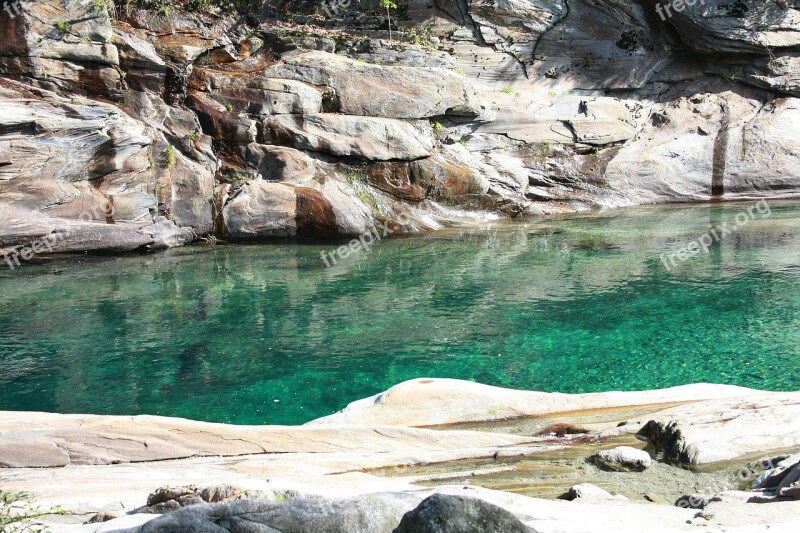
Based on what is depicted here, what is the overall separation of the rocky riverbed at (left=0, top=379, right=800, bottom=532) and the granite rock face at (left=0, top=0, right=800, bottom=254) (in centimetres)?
1284

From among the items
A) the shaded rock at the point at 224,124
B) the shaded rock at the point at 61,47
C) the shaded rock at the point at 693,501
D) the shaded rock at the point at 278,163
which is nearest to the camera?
the shaded rock at the point at 693,501

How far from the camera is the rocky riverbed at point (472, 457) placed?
175 inches

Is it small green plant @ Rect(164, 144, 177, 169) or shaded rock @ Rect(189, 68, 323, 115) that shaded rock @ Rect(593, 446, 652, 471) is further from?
shaded rock @ Rect(189, 68, 323, 115)

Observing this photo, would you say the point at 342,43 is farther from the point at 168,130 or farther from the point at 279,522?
the point at 279,522

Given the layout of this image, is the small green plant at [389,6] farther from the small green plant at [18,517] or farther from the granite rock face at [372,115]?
the small green plant at [18,517]

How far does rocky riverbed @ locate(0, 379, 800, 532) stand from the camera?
446cm

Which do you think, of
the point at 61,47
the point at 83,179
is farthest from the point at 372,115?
the point at 61,47

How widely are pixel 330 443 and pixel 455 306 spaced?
6.47 metres

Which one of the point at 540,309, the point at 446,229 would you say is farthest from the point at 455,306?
the point at 446,229

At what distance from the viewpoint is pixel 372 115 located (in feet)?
73.5

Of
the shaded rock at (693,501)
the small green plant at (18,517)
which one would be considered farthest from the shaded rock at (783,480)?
the small green plant at (18,517)

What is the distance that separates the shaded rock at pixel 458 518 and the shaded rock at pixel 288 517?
212 millimetres

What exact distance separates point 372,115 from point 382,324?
39.7 feet

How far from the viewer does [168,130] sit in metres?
20.5
